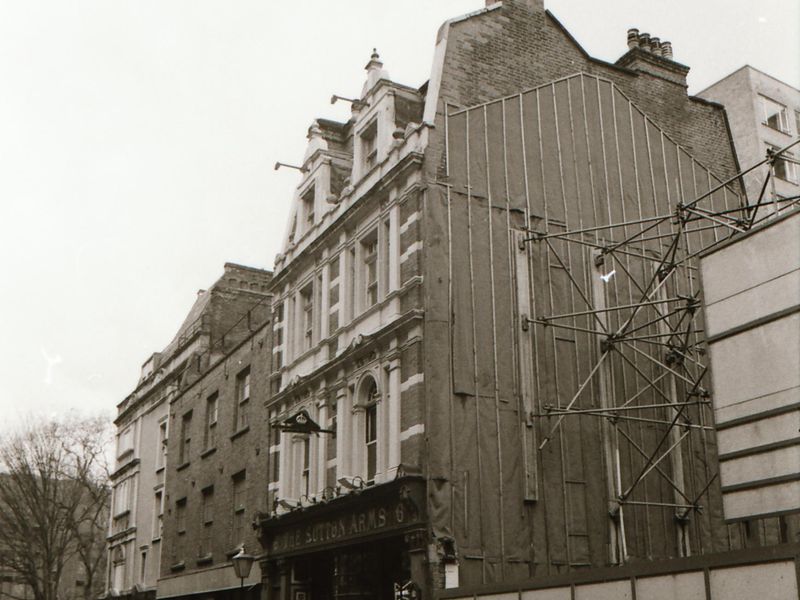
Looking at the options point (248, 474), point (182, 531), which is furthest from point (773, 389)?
point (182, 531)

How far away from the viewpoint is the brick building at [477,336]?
19.7 metres

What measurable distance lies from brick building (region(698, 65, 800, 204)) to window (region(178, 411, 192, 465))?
82.1 ft

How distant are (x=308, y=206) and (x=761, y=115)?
2520 cm

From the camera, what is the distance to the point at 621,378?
21922 mm

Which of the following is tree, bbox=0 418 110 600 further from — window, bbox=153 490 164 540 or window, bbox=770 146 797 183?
window, bbox=770 146 797 183

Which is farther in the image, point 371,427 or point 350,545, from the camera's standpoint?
point 371,427

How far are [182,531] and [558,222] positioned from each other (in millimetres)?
17655

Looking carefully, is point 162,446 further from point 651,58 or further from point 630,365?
point 651,58

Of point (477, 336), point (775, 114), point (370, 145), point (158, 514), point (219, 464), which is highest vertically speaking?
point (775, 114)

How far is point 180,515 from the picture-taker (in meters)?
34.2

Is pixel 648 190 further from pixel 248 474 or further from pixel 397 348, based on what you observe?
pixel 248 474

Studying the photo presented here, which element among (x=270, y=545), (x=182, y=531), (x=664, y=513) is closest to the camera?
(x=664, y=513)

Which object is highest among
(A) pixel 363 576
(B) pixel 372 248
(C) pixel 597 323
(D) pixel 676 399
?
(B) pixel 372 248

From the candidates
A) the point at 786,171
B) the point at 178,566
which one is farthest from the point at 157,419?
the point at 786,171
